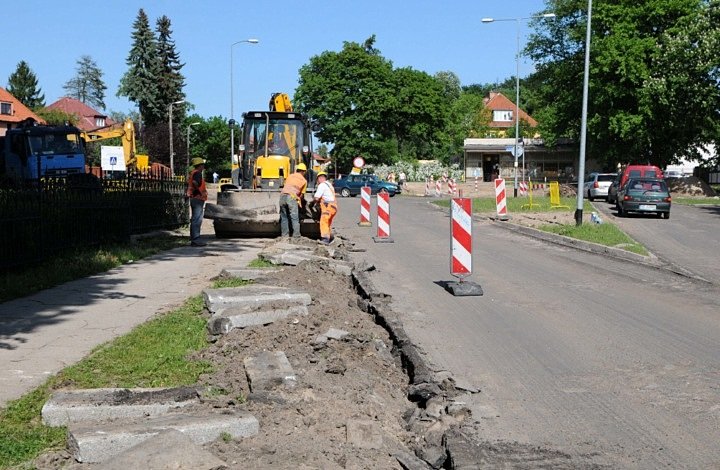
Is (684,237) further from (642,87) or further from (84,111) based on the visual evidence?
(84,111)

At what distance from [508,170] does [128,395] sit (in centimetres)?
7988

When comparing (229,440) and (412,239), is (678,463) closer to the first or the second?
(229,440)

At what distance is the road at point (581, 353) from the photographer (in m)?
5.32

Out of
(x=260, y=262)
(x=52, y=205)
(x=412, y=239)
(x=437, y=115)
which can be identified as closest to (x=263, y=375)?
(x=260, y=262)

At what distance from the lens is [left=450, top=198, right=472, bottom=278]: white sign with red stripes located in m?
11.6

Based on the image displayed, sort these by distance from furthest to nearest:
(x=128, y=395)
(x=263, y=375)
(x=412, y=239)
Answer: (x=412, y=239)
(x=263, y=375)
(x=128, y=395)

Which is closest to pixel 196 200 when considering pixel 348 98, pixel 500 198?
pixel 500 198

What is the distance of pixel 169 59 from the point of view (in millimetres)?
86000

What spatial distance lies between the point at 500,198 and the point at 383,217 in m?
9.61

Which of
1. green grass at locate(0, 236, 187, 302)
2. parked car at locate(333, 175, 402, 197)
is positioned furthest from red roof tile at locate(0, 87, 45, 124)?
green grass at locate(0, 236, 187, 302)

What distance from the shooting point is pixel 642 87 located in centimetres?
5206

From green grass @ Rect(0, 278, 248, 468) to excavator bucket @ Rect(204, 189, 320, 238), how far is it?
10.1 metres

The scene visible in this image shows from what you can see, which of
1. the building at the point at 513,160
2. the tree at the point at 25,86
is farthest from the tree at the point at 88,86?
the building at the point at 513,160

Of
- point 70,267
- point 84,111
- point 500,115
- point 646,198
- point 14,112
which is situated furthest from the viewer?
point 84,111
